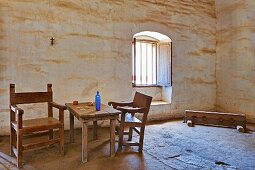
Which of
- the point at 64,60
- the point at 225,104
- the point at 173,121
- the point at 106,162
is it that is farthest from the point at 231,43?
the point at 106,162

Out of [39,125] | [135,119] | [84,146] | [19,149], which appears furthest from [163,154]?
[19,149]

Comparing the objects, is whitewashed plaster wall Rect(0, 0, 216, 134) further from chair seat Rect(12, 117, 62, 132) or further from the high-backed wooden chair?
chair seat Rect(12, 117, 62, 132)

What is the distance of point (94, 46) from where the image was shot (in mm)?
4176

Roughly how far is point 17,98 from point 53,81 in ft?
3.31

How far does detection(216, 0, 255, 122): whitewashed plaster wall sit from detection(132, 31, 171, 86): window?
1.38 m

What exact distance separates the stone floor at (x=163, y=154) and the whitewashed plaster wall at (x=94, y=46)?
90 cm

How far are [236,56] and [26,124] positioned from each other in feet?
14.7

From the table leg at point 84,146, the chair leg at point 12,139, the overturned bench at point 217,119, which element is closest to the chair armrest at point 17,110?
the chair leg at point 12,139

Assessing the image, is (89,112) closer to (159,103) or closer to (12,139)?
(12,139)

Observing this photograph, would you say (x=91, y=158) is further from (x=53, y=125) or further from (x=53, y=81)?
(x=53, y=81)

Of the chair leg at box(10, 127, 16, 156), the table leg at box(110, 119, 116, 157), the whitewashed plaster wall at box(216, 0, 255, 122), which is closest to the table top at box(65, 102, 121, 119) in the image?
the table leg at box(110, 119, 116, 157)

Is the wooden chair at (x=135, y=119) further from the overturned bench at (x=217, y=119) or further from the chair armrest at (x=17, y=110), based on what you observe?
the overturned bench at (x=217, y=119)

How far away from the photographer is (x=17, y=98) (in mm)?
2900

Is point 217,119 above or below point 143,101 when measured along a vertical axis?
below
